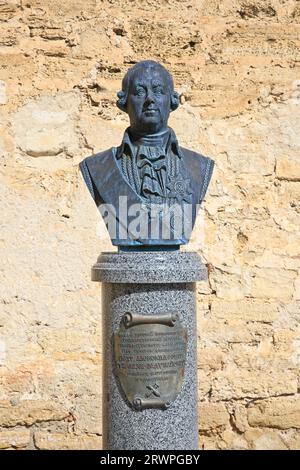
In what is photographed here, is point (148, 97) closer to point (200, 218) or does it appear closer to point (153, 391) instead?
point (153, 391)

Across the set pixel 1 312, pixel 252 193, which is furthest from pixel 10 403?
pixel 252 193

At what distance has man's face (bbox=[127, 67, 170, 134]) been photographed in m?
3.26

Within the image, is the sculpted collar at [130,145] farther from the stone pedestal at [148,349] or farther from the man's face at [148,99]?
the stone pedestal at [148,349]

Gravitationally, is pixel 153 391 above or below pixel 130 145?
below

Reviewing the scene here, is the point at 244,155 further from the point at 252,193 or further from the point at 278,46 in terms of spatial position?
the point at 278,46

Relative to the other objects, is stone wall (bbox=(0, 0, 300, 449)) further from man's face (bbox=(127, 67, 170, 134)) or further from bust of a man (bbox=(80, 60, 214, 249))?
man's face (bbox=(127, 67, 170, 134))

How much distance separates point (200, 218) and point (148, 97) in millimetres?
1720

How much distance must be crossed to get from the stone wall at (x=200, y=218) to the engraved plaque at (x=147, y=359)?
1.55 meters

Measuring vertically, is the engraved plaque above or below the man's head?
below

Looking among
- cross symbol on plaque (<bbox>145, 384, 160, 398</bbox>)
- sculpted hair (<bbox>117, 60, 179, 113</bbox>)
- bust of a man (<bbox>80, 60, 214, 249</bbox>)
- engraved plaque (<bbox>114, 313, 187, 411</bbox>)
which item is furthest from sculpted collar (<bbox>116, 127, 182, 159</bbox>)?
cross symbol on plaque (<bbox>145, 384, 160, 398</bbox>)

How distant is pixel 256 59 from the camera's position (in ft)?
16.3

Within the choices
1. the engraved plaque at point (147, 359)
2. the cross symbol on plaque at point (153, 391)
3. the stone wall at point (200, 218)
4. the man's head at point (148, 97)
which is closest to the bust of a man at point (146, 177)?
the man's head at point (148, 97)

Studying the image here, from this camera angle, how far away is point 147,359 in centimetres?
314

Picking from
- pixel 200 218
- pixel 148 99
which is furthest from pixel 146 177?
pixel 200 218
